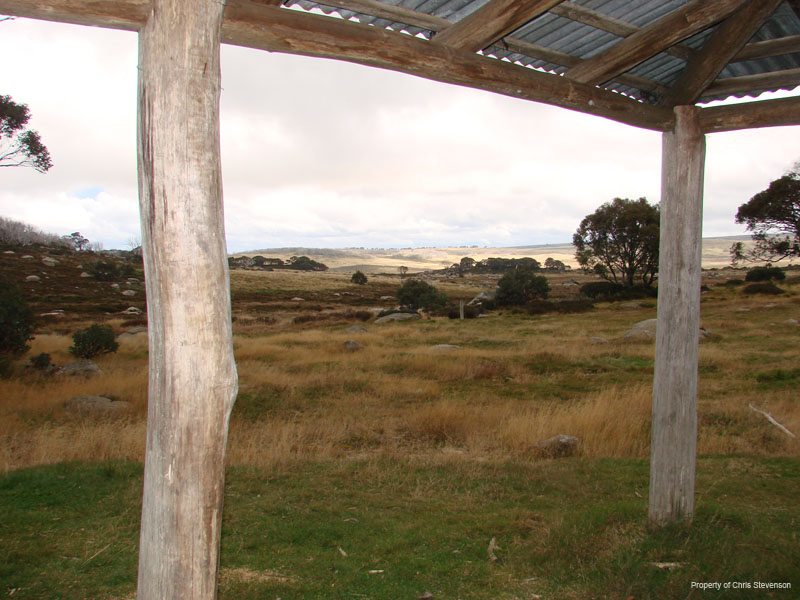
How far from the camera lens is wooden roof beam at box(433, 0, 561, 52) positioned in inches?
125

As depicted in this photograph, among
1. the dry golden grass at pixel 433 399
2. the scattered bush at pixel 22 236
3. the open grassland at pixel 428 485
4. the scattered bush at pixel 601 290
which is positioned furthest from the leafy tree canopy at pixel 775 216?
the scattered bush at pixel 22 236

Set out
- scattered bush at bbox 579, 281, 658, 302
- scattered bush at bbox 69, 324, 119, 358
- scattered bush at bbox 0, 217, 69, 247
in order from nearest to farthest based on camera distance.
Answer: scattered bush at bbox 69, 324, 119, 358 < scattered bush at bbox 579, 281, 658, 302 < scattered bush at bbox 0, 217, 69, 247

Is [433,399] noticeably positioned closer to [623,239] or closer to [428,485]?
[428,485]

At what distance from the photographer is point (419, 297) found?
35281mm

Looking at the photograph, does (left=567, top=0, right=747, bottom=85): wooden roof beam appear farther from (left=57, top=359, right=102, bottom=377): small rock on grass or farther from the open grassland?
(left=57, top=359, right=102, bottom=377): small rock on grass

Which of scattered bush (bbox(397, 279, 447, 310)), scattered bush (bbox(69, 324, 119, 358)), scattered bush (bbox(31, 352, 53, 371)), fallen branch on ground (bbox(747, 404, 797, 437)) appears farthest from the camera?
scattered bush (bbox(397, 279, 447, 310))

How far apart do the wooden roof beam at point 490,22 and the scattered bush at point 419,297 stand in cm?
3098

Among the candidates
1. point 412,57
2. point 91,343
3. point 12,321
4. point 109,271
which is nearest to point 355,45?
point 412,57

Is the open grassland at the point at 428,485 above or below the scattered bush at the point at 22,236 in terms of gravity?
below

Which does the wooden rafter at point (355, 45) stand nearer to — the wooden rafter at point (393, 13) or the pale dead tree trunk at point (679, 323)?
the wooden rafter at point (393, 13)

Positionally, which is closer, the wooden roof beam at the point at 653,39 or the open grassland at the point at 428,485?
the wooden roof beam at the point at 653,39

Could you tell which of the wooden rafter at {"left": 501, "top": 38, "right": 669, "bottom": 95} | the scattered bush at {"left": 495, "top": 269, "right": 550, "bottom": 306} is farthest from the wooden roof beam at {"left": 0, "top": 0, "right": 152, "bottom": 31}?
the scattered bush at {"left": 495, "top": 269, "right": 550, "bottom": 306}

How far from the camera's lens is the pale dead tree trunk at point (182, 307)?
2.04m

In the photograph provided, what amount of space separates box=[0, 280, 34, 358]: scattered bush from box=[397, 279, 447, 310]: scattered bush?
23150 millimetres
